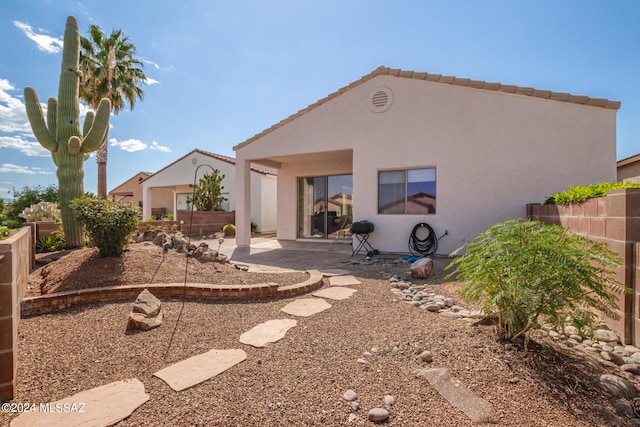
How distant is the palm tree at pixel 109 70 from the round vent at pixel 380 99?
13244 mm

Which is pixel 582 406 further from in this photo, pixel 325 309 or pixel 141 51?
pixel 141 51

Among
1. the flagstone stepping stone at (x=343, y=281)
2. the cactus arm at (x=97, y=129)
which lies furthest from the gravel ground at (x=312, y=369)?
the cactus arm at (x=97, y=129)

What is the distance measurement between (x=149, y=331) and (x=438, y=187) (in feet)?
21.8

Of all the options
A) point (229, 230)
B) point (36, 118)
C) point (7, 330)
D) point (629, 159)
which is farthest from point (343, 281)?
point (629, 159)

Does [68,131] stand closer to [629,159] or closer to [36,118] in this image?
[36,118]

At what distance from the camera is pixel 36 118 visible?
7.23m

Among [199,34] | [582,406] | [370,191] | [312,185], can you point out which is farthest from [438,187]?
[199,34]

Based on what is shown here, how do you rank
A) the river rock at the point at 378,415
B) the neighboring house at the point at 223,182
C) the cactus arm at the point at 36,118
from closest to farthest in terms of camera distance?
the river rock at the point at 378,415, the cactus arm at the point at 36,118, the neighboring house at the point at 223,182

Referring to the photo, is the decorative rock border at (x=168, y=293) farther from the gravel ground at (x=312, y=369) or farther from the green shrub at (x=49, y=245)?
the green shrub at (x=49, y=245)

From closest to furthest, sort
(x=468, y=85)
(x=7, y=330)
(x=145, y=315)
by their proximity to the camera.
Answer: (x=7, y=330)
(x=145, y=315)
(x=468, y=85)

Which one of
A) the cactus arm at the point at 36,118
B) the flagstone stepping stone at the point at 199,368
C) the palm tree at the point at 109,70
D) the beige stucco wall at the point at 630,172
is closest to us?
the flagstone stepping stone at the point at 199,368

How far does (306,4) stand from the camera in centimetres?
686

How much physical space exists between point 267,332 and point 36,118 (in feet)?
27.3

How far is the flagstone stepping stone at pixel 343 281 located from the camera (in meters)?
5.10
